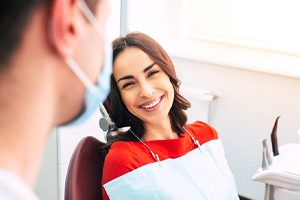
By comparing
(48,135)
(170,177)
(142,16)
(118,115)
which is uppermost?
(48,135)

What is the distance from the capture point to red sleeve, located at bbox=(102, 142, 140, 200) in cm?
114

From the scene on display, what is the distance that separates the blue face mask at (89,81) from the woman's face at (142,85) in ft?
2.46

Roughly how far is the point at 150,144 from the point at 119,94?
17cm

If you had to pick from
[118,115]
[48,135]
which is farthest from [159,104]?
[48,135]

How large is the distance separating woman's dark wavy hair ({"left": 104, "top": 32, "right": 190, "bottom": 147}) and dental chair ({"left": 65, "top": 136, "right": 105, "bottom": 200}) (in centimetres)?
8

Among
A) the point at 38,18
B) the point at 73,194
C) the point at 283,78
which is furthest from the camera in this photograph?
the point at 283,78

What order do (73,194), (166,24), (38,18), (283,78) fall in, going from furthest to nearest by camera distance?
1. (166,24)
2. (283,78)
3. (73,194)
4. (38,18)

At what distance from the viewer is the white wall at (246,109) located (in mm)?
1945

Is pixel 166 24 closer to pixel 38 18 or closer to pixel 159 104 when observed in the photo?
pixel 159 104

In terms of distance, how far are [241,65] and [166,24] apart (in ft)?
1.47

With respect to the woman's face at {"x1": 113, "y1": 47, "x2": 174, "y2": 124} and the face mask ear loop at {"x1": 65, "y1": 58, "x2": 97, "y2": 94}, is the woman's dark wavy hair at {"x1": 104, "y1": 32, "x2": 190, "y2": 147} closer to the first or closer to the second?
the woman's face at {"x1": 113, "y1": 47, "x2": 174, "y2": 124}

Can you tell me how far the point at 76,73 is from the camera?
1.12 feet

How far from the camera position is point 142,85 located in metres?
1.16

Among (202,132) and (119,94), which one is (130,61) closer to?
(119,94)
